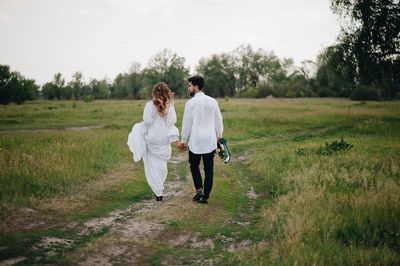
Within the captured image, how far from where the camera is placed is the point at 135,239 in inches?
238

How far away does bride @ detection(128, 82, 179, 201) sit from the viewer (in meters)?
8.77

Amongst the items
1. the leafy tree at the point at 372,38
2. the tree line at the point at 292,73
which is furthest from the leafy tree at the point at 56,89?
the leafy tree at the point at 372,38

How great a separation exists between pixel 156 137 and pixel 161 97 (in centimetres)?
95

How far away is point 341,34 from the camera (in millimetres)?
29766

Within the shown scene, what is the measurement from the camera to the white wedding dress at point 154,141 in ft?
29.0

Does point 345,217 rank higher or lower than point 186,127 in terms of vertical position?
lower

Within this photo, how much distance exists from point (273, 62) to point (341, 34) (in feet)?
335

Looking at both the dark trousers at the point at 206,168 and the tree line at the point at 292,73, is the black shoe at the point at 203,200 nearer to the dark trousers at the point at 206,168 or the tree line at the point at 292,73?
the dark trousers at the point at 206,168

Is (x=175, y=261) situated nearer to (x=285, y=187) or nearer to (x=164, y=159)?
(x=164, y=159)

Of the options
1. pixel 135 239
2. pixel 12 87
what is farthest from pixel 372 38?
pixel 12 87

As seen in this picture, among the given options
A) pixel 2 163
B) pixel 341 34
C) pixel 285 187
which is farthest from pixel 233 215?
pixel 341 34

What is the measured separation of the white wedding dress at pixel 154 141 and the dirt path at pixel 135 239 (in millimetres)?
662

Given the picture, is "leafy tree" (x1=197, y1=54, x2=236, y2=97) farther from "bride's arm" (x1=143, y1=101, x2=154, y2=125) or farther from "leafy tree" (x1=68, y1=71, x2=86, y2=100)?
"bride's arm" (x1=143, y1=101, x2=154, y2=125)

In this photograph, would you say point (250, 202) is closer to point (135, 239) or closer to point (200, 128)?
point (200, 128)
